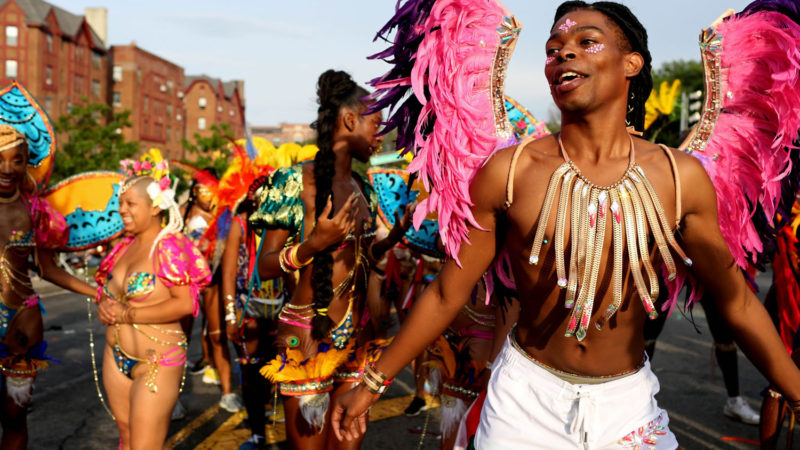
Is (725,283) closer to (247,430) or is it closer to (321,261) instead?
(321,261)

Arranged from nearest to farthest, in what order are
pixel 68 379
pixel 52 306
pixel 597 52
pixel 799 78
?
pixel 597 52, pixel 799 78, pixel 68 379, pixel 52 306

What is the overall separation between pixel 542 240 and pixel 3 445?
13.1 feet

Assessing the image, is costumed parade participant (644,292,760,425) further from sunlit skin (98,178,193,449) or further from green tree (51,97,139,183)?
green tree (51,97,139,183)

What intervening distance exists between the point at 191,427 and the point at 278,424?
2.43 ft

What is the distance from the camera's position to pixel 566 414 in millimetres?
2227

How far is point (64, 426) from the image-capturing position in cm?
599

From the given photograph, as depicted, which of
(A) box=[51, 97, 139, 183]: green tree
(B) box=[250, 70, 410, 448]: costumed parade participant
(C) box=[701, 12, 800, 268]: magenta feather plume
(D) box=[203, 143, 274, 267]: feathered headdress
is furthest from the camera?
(A) box=[51, 97, 139, 183]: green tree

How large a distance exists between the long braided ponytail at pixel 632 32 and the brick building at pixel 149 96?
53523 millimetres

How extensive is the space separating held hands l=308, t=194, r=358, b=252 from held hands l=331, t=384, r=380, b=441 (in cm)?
141

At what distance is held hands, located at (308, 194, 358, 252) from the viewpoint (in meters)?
3.73

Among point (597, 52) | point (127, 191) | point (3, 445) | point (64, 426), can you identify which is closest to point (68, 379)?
point (64, 426)

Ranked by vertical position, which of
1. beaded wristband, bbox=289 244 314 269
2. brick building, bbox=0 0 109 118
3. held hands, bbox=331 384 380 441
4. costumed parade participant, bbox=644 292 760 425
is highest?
brick building, bbox=0 0 109 118

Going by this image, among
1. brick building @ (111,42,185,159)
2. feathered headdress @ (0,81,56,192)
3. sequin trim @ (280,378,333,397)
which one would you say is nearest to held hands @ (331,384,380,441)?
sequin trim @ (280,378,333,397)

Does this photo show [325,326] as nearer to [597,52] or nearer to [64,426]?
[597,52]
